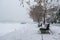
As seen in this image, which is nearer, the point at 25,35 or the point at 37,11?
the point at 25,35

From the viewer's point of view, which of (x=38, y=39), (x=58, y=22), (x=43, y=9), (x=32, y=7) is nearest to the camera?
(x=38, y=39)

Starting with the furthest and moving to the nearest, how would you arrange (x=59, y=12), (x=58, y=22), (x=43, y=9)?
(x=58, y=22), (x=59, y=12), (x=43, y=9)

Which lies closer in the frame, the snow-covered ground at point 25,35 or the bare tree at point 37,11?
the snow-covered ground at point 25,35

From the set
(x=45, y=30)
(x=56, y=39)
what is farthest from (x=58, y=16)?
(x=56, y=39)

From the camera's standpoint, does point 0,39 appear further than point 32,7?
No

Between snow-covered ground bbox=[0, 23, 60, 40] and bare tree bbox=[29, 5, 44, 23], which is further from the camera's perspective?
bare tree bbox=[29, 5, 44, 23]

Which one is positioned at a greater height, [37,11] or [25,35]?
[37,11]

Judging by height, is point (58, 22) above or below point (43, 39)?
below

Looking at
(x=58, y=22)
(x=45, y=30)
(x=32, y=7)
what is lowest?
(x=58, y=22)

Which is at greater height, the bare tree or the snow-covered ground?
the bare tree

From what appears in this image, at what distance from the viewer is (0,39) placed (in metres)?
6.76

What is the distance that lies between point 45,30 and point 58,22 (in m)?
10.6

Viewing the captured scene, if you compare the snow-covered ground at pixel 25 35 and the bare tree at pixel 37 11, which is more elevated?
the bare tree at pixel 37 11

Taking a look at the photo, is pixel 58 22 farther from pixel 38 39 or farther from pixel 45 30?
pixel 38 39
